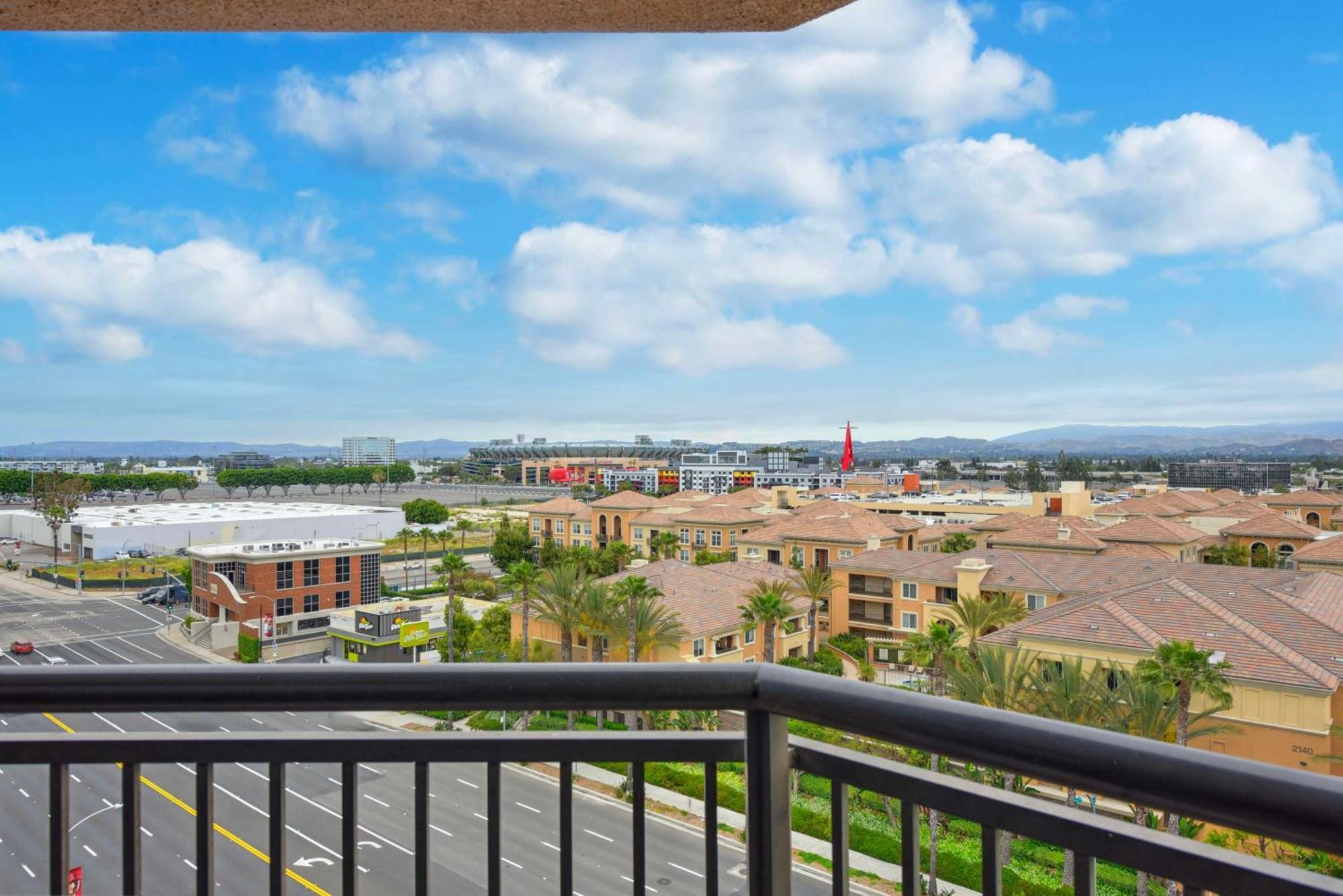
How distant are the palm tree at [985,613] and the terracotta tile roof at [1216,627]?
1727 millimetres

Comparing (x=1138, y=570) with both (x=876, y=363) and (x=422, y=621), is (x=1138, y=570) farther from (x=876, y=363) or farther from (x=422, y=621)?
(x=876, y=363)

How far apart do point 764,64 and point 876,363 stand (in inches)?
2559

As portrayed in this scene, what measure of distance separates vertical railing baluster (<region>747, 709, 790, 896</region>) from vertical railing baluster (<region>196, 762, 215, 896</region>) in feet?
2.96

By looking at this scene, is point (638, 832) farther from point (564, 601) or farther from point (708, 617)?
point (708, 617)

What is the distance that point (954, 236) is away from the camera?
4162 cm

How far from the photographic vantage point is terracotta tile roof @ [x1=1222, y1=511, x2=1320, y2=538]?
1159 inches

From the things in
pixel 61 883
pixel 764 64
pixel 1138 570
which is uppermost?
pixel 764 64

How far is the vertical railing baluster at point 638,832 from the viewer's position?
1.34m

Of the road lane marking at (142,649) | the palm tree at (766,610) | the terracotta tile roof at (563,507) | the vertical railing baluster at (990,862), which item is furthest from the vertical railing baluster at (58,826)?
the terracotta tile roof at (563,507)

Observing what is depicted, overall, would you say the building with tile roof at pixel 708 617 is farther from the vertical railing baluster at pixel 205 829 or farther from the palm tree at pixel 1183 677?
the vertical railing baluster at pixel 205 829

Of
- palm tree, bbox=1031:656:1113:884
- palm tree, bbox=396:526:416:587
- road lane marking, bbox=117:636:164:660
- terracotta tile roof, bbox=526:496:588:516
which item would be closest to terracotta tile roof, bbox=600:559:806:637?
palm tree, bbox=1031:656:1113:884

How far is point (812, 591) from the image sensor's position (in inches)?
863

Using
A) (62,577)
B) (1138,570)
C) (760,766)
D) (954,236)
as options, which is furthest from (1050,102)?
(62,577)

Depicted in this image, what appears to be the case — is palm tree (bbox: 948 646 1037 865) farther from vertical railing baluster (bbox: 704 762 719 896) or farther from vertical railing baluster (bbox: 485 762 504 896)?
vertical railing baluster (bbox: 485 762 504 896)
